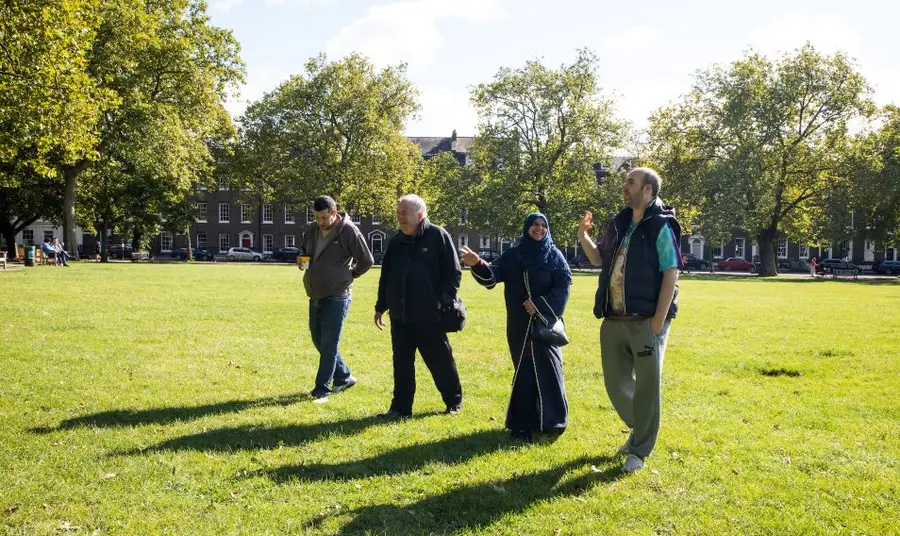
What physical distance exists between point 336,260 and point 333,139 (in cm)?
4868

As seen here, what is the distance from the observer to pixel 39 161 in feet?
76.5

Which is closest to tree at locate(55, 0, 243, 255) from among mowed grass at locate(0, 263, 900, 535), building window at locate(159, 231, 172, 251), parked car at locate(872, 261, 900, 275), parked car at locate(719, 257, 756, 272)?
mowed grass at locate(0, 263, 900, 535)

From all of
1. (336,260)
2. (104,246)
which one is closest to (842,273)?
(336,260)

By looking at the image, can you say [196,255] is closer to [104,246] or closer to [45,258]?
[104,246]

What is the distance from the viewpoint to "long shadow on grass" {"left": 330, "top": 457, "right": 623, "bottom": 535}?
428 centimetres

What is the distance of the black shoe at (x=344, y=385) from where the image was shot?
316 inches

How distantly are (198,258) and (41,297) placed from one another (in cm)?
5832

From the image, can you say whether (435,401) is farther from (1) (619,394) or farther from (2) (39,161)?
(2) (39,161)

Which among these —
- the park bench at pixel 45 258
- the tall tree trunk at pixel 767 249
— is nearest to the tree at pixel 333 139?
the park bench at pixel 45 258

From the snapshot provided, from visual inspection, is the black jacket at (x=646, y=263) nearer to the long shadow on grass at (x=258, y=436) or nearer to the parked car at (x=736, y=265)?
the long shadow on grass at (x=258, y=436)

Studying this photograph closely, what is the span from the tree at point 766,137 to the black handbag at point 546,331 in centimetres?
4201

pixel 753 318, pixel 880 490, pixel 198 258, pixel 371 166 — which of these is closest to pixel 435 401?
pixel 880 490

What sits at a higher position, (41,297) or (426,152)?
(426,152)

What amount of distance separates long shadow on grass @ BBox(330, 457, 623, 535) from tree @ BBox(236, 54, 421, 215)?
49091 mm
